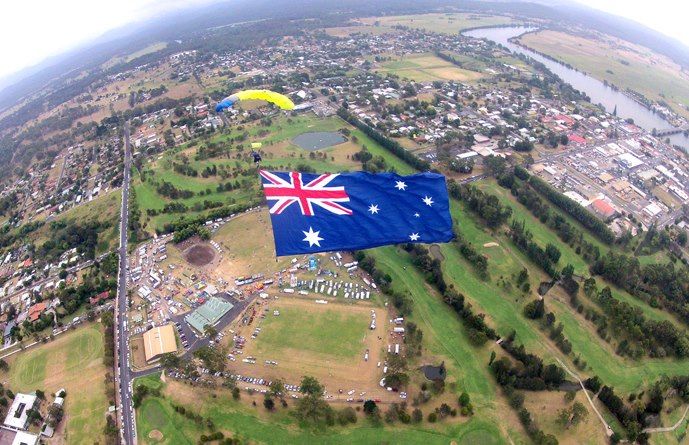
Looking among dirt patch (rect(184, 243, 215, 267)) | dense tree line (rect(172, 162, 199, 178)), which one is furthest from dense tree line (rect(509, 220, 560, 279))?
dense tree line (rect(172, 162, 199, 178))

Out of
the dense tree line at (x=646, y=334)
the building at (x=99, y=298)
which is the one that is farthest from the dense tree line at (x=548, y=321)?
the building at (x=99, y=298)

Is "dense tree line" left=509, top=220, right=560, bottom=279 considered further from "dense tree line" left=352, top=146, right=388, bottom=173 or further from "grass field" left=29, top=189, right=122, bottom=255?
"grass field" left=29, top=189, right=122, bottom=255

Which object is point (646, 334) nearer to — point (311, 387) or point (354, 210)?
point (311, 387)

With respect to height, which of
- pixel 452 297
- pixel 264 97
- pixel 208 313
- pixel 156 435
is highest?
pixel 264 97

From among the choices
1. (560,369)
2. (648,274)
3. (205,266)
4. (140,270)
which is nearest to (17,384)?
(140,270)

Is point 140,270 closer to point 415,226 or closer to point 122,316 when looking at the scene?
point 122,316

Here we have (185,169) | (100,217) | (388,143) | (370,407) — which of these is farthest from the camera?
(388,143)

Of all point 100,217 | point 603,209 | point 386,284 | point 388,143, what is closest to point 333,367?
point 386,284
